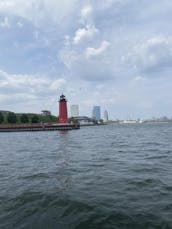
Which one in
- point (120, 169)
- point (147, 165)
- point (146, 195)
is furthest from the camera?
point (147, 165)

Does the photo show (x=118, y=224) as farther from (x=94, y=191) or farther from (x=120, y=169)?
(x=120, y=169)

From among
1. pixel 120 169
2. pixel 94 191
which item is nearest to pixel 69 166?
pixel 120 169

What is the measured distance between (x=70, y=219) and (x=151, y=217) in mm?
2287

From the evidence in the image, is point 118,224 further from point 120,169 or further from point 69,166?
point 69,166

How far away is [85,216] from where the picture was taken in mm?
7301

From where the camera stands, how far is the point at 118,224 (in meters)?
6.70

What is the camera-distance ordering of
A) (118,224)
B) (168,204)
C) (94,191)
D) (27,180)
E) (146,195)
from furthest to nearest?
1. (27,180)
2. (94,191)
3. (146,195)
4. (168,204)
5. (118,224)

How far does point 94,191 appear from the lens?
32.0 ft

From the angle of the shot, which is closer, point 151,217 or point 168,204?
point 151,217

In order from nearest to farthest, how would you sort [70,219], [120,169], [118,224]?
[118,224]
[70,219]
[120,169]

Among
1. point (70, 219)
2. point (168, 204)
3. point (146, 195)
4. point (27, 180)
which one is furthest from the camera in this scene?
point (27, 180)

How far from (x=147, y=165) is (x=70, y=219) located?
8.74 m

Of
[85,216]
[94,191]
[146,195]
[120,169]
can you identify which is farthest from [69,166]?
[85,216]

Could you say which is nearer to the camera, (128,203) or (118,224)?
(118,224)
